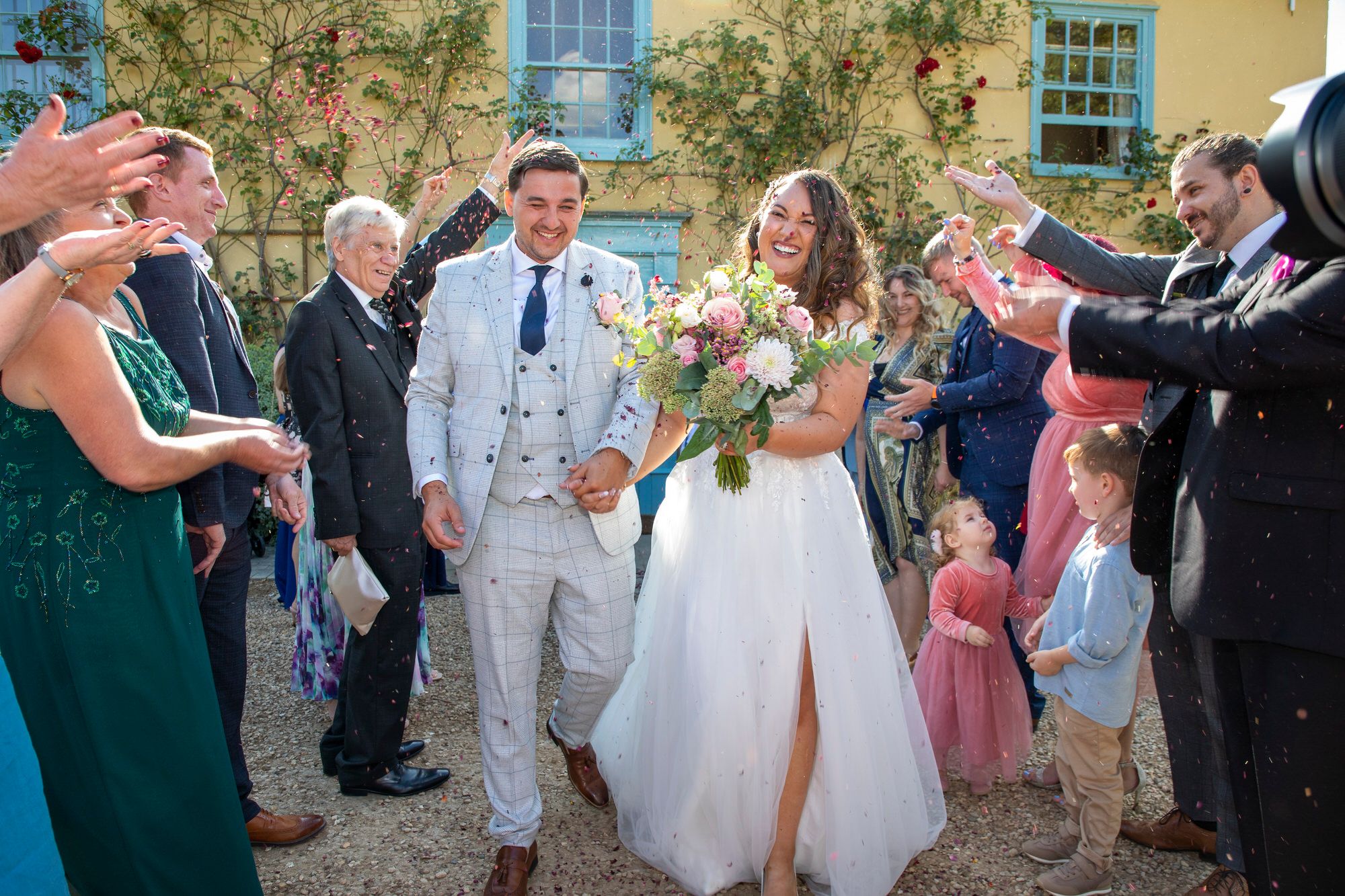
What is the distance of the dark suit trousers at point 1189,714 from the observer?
2.90 metres

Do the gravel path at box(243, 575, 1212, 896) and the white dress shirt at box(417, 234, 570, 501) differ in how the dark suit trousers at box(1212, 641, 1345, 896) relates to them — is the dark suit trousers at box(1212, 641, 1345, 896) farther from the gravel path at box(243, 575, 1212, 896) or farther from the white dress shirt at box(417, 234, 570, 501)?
the white dress shirt at box(417, 234, 570, 501)

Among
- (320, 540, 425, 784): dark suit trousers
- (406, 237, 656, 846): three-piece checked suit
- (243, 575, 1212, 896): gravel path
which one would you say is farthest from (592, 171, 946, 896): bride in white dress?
(320, 540, 425, 784): dark suit trousers

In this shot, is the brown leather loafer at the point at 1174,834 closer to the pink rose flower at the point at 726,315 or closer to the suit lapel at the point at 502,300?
the pink rose flower at the point at 726,315

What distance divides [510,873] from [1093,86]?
34.4 feet

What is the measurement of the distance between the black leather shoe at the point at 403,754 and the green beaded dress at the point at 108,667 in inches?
55.8

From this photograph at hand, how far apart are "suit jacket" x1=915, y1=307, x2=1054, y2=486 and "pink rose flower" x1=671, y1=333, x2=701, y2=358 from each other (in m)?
2.15

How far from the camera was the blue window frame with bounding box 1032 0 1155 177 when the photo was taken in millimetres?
10203

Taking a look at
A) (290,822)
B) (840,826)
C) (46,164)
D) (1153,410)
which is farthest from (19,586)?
(1153,410)

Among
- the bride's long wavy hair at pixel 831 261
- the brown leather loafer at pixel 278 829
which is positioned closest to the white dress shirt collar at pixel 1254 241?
the bride's long wavy hair at pixel 831 261

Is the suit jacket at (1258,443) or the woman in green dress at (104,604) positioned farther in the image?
the woman in green dress at (104,604)

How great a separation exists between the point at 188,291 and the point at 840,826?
284 centimetres

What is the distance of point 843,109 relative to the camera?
9.86 m

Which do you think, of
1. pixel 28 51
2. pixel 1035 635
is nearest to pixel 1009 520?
pixel 1035 635

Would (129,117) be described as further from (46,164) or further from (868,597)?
(868,597)
